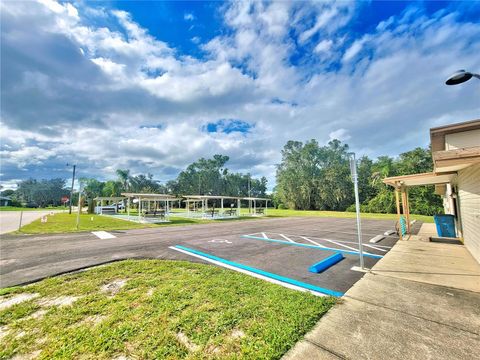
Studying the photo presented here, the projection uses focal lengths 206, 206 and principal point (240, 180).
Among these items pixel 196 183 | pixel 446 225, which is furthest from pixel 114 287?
pixel 196 183

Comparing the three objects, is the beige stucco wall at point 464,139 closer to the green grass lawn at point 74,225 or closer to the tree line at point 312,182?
the green grass lawn at point 74,225

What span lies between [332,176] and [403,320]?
134ft

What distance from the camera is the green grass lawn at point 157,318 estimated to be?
2.29 m

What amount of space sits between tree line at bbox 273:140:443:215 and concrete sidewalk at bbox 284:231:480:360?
3340cm

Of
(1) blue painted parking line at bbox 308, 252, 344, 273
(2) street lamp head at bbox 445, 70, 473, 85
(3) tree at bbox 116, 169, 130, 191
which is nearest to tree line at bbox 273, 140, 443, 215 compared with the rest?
(1) blue painted parking line at bbox 308, 252, 344, 273

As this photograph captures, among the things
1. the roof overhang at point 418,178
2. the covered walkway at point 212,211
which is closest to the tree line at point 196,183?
the covered walkway at point 212,211

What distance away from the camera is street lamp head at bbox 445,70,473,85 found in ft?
13.1

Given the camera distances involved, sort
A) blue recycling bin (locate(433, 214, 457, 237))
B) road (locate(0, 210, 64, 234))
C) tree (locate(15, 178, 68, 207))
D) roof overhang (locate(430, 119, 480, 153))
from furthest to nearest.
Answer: tree (locate(15, 178, 68, 207)), road (locate(0, 210, 64, 234)), blue recycling bin (locate(433, 214, 457, 237)), roof overhang (locate(430, 119, 480, 153))

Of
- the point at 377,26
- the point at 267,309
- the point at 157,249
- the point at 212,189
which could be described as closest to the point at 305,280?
the point at 267,309

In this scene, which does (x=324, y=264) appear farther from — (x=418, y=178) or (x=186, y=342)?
(x=418, y=178)

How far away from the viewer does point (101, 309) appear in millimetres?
3160

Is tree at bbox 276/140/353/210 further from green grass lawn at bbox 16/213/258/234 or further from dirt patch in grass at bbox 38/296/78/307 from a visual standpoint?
dirt patch in grass at bbox 38/296/78/307

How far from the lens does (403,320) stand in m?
2.80

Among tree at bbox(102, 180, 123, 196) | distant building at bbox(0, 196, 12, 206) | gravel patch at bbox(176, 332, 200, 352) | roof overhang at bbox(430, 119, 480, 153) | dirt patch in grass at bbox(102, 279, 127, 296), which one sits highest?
tree at bbox(102, 180, 123, 196)
